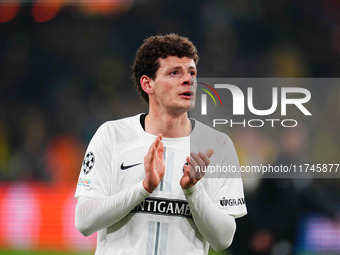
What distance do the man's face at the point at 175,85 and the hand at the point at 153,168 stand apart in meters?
0.36

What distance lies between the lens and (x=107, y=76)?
7.19m

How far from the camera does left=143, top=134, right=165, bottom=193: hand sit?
220 cm

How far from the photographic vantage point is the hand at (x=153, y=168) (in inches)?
86.5

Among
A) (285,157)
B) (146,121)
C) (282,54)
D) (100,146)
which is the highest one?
(282,54)

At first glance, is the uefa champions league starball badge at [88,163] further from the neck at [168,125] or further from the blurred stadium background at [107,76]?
the blurred stadium background at [107,76]

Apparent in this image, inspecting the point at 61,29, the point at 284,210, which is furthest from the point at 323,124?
the point at 61,29

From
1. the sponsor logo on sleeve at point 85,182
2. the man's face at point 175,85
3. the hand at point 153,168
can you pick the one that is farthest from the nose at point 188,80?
the sponsor logo on sleeve at point 85,182

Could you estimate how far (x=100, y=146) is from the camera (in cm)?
250

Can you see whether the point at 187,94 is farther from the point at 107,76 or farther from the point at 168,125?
the point at 107,76

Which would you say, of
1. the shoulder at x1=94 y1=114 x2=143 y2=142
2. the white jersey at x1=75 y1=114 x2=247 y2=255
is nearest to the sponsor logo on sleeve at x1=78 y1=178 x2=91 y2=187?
the white jersey at x1=75 y1=114 x2=247 y2=255

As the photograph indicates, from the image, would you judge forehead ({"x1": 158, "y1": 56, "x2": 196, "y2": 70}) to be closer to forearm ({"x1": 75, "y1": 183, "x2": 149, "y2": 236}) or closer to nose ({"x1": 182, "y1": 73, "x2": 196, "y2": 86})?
nose ({"x1": 182, "y1": 73, "x2": 196, "y2": 86})

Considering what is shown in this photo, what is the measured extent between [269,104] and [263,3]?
4190 mm

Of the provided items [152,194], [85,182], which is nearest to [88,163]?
[85,182]

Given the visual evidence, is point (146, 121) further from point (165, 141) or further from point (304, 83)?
point (304, 83)
